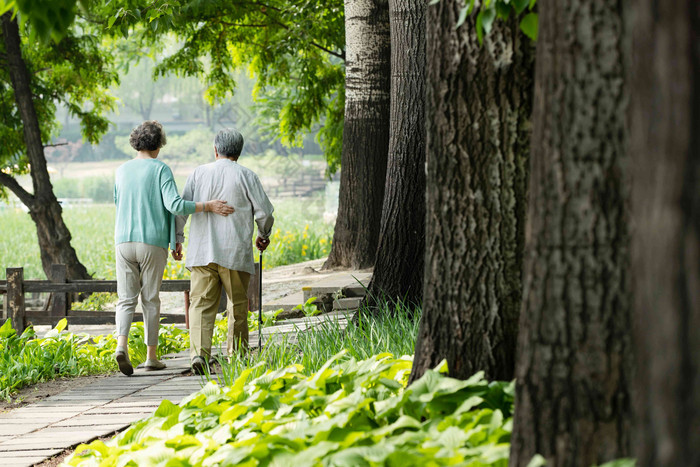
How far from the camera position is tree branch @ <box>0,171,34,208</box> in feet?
45.2

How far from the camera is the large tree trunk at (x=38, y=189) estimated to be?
13.7 meters

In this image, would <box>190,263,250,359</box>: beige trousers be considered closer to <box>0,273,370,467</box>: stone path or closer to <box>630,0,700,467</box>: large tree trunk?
<box>0,273,370,467</box>: stone path

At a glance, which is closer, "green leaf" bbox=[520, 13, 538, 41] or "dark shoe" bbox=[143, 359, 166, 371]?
"green leaf" bbox=[520, 13, 538, 41]

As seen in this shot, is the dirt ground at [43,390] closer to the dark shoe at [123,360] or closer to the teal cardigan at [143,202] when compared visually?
the dark shoe at [123,360]

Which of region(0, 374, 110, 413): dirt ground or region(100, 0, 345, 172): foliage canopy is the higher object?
region(100, 0, 345, 172): foliage canopy

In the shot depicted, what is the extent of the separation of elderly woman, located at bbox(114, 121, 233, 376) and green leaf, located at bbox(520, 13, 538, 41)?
145 inches

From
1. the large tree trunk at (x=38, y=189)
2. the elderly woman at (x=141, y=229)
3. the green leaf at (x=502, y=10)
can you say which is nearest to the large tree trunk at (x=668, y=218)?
the green leaf at (x=502, y=10)

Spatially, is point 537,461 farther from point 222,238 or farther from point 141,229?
point 141,229

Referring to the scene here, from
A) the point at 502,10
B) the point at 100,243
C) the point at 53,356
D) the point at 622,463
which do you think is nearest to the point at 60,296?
the point at 53,356

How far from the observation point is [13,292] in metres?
8.69

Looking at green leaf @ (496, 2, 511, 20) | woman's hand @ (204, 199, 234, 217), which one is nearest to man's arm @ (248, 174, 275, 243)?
woman's hand @ (204, 199, 234, 217)

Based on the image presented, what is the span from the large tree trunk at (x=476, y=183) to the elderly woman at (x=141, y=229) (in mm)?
3343

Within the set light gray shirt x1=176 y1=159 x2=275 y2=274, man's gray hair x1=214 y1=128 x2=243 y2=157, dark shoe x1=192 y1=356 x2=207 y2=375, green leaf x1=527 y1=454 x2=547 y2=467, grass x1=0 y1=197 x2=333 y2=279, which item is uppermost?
man's gray hair x1=214 y1=128 x2=243 y2=157

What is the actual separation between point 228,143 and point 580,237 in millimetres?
4197
